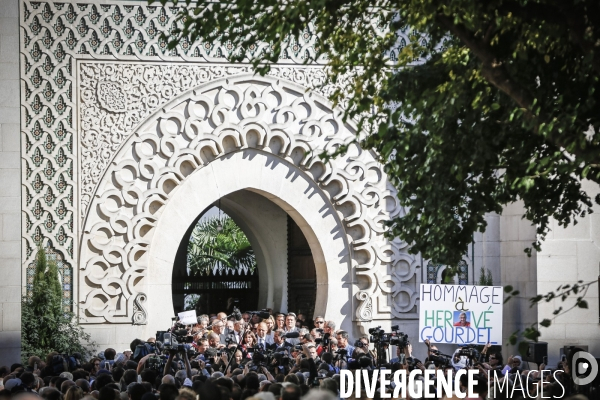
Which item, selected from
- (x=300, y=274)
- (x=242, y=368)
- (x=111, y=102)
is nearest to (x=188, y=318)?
(x=242, y=368)

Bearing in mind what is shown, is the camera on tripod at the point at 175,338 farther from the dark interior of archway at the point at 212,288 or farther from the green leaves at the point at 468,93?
the dark interior of archway at the point at 212,288

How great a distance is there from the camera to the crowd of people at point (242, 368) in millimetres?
8562

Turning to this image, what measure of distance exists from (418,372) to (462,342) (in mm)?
4907

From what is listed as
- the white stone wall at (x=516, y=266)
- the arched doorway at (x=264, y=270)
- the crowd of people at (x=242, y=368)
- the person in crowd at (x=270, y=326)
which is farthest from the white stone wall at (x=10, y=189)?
the white stone wall at (x=516, y=266)

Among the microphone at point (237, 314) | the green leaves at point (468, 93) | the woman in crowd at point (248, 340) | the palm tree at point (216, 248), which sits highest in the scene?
the green leaves at point (468, 93)

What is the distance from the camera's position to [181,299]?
24.4 meters

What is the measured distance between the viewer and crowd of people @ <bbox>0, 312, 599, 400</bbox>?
28.1 ft

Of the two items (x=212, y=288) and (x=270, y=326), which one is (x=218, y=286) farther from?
(x=270, y=326)

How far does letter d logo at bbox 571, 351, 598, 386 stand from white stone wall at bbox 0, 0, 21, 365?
8.19m

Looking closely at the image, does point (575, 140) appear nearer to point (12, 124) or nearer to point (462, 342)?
point (462, 342)

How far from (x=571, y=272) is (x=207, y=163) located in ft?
21.0

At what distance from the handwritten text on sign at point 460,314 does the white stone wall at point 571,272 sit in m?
1.53

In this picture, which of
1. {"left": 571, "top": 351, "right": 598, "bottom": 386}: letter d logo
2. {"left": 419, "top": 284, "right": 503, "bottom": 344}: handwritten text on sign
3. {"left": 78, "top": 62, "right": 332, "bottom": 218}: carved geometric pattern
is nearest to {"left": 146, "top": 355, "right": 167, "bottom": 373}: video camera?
{"left": 78, "top": 62, "right": 332, "bottom": 218}: carved geometric pattern

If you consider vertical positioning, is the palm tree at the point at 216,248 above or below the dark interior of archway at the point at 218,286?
above
